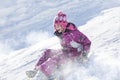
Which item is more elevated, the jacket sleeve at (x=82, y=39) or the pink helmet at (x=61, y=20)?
the pink helmet at (x=61, y=20)

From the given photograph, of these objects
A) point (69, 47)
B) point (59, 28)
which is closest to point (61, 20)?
point (59, 28)

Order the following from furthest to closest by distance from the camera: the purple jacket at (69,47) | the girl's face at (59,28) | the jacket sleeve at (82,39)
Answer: the girl's face at (59,28) < the jacket sleeve at (82,39) < the purple jacket at (69,47)

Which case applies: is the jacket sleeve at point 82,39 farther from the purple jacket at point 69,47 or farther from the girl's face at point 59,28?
the girl's face at point 59,28

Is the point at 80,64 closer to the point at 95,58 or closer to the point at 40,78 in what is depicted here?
the point at 95,58

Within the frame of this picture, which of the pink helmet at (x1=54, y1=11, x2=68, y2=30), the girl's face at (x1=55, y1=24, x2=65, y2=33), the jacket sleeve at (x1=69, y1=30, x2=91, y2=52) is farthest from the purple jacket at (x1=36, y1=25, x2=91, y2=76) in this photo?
the pink helmet at (x1=54, y1=11, x2=68, y2=30)

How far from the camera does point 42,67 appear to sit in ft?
48.6

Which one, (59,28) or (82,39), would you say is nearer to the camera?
(82,39)

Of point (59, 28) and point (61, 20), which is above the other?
point (61, 20)

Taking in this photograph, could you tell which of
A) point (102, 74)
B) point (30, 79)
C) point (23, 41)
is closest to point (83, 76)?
point (102, 74)

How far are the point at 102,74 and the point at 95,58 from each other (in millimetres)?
1783

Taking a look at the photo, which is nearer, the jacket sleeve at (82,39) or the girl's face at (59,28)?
the jacket sleeve at (82,39)

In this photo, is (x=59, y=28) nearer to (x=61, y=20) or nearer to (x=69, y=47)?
(x=61, y=20)

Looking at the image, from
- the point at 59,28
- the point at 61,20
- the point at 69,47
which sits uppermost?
the point at 61,20

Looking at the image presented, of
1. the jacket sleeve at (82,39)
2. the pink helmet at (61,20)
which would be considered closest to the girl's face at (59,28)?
the pink helmet at (61,20)
